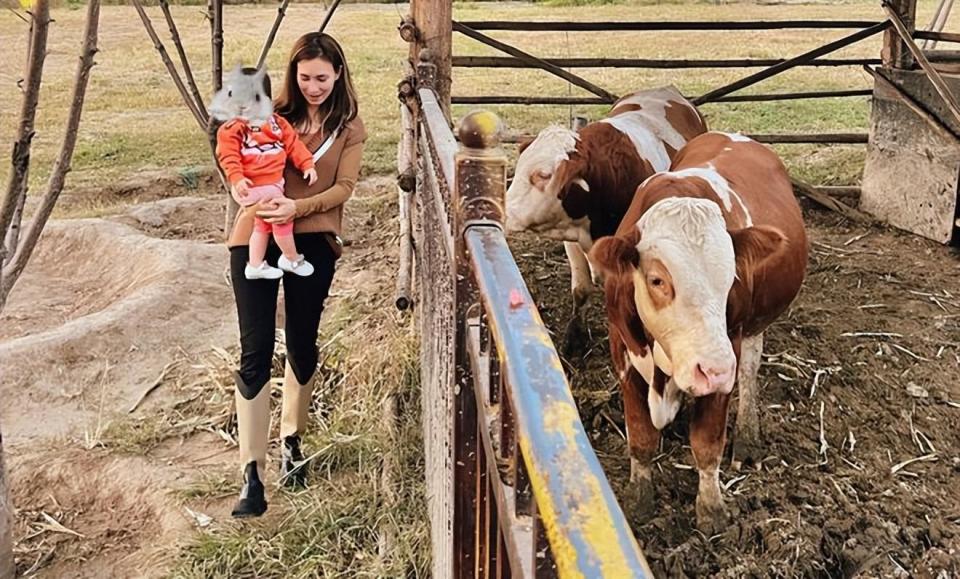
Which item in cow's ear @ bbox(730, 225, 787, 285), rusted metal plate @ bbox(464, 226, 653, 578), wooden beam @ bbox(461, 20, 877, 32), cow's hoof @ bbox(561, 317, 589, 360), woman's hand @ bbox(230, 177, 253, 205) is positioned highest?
wooden beam @ bbox(461, 20, 877, 32)

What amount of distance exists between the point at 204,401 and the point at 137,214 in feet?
11.4

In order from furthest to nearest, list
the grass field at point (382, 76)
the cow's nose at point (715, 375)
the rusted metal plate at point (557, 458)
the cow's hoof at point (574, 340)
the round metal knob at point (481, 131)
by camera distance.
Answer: the grass field at point (382, 76) → the cow's hoof at point (574, 340) → the cow's nose at point (715, 375) → the round metal knob at point (481, 131) → the rusted metal plate at point (557, 458)

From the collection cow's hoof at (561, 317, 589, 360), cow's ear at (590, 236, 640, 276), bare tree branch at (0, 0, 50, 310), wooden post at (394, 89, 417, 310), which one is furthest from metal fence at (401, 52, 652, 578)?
cow's hoof at (561, 317, 589, 360)

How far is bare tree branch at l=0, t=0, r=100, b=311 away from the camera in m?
2.74

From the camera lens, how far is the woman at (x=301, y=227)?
134 inches

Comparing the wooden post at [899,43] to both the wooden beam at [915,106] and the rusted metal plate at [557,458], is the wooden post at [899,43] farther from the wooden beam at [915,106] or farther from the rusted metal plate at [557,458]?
the rusted metal plate at [557,458]

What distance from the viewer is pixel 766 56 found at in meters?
17.0

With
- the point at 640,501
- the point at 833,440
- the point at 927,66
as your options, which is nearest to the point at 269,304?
the point at 640,501

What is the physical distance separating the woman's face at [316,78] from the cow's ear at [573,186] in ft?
4.53

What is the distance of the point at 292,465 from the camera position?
3824mm

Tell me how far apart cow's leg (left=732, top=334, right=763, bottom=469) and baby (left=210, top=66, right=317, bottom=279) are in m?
1.76

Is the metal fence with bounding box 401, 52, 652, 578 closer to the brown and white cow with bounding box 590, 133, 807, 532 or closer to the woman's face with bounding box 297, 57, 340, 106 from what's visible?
the brown and white cow with bounding box 590, 133, 807, 532

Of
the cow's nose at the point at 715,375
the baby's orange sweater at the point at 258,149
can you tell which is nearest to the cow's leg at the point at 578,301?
the baby's orange sweater at the point at 258,149

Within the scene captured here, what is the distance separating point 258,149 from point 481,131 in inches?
74.1
